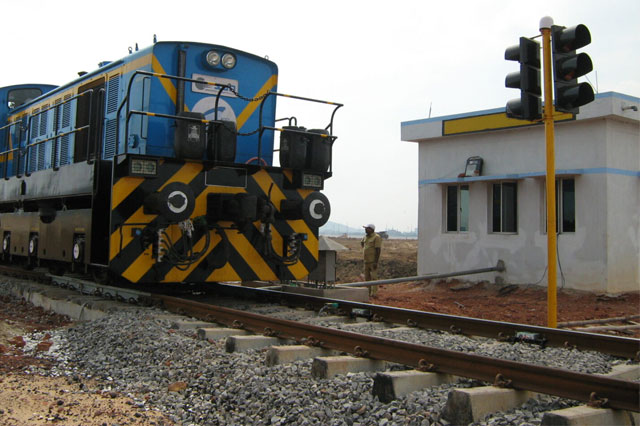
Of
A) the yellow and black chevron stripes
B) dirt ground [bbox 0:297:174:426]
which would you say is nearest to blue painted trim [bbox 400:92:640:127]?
the yellow and black chevron stripes

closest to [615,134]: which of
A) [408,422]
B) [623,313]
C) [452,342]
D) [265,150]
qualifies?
[623,313]

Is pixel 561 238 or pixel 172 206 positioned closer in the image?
pixel 172 206

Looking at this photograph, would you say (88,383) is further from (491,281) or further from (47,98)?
(491,281)

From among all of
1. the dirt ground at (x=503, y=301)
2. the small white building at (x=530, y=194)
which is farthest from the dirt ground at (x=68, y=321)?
the small white building at (x=530, y=194)

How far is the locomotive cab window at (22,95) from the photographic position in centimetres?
1262

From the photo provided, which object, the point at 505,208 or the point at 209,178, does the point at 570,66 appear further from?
the point at 505,208

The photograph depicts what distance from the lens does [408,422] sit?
3.34m

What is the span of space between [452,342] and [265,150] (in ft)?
14.9

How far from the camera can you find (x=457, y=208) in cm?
1423

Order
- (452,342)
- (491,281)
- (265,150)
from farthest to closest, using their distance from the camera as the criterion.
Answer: (491,281) → (265,150) → (452,342)

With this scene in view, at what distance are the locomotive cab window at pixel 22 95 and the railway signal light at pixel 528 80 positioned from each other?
32.6 ft

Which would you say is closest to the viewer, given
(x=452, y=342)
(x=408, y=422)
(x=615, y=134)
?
(x=408, y=422)

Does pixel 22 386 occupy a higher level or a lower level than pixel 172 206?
lower

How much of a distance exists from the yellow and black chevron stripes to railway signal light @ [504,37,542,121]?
3092 mm
